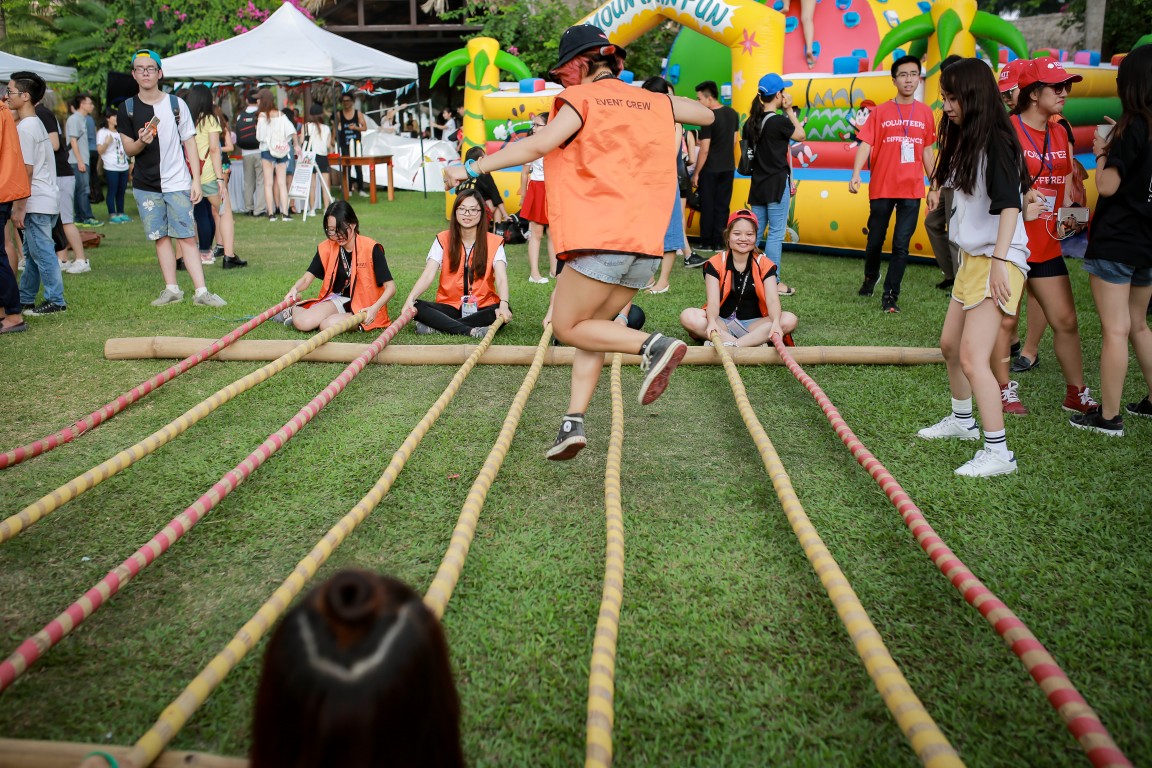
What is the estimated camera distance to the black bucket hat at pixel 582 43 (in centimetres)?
348

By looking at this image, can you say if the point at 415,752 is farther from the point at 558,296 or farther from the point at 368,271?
the point at 368,271

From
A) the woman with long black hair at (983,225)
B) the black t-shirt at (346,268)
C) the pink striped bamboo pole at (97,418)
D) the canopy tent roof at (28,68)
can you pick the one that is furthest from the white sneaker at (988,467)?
the canopy tent roof at (28,68)

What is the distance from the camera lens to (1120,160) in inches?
159

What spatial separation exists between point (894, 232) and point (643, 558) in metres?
5.60

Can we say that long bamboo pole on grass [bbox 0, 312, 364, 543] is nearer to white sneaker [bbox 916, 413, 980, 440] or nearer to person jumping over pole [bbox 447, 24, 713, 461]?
person jumping over pole [bbox 447, 24, 713, 461]

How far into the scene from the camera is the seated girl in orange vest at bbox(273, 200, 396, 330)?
6379 millimetres

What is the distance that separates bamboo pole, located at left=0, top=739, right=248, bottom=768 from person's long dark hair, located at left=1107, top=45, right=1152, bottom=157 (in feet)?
14.2

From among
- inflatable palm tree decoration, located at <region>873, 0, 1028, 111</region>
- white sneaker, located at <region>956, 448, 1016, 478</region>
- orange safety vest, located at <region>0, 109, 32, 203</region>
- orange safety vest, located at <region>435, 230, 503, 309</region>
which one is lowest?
white sneaker, located at <region>956, 448, 1016, 478</region>

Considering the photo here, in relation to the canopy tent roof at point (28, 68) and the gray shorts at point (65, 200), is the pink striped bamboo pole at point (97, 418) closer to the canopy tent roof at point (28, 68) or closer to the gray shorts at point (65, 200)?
the gray shorts at point (65, 200)

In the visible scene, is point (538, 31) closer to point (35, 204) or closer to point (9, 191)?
point (35, 204)

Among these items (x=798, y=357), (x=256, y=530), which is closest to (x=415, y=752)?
(x=256, y=530)

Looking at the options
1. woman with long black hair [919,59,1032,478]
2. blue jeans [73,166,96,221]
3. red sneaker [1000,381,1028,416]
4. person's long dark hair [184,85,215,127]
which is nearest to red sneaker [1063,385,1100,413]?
red sneaker [1000,381,1028,416]

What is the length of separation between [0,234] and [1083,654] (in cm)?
721

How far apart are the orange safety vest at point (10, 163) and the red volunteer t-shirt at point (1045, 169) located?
6597mm
